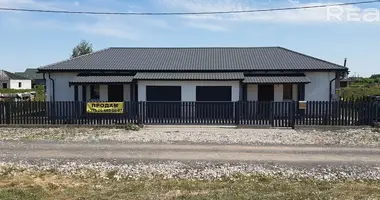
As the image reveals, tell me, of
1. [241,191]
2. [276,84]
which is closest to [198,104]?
[276,84]

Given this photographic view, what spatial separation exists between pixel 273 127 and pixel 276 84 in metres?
5.12

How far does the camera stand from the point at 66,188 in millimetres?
6898

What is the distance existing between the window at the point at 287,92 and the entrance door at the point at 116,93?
10.4 metres

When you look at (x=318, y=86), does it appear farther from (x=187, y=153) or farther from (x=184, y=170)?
(x=184, y=170)

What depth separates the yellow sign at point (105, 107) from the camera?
57.7 ft

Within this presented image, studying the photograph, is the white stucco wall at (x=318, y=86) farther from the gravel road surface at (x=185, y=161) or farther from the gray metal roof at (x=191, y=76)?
the gravel road surface at (x=185, y=161)

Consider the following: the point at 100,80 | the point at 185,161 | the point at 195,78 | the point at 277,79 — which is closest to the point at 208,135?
the point at 185,161

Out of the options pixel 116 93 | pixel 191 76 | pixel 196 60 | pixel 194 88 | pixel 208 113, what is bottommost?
pixel 208 113

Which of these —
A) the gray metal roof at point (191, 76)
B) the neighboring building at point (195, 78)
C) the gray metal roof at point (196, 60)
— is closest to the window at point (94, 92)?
the neighboring building at point (195, 78)

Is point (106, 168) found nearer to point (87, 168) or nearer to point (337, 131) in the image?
point (87, 168)

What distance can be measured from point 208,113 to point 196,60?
23.7ft

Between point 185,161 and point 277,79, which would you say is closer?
point 185,161

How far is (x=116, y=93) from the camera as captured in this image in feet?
75.6

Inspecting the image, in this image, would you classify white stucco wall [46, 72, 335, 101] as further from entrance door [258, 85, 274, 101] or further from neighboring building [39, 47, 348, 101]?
entrance door [258, 85, 274, 101]
